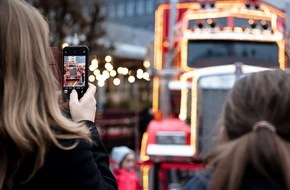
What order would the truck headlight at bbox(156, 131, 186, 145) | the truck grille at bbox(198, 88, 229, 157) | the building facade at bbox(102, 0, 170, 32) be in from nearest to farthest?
the truck grille at bbox(198, 88, 229, 157) → the truck headlight at bbox(156, 131, 186, 145) → the building facade at bbox(102, 0, 170, 32)

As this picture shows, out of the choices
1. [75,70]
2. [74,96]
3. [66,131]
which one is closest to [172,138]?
[75,70]

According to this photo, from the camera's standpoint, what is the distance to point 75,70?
8.46 ft

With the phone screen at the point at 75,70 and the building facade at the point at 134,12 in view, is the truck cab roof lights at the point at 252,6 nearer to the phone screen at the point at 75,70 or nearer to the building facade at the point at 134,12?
the phone screen at the point at 75,70

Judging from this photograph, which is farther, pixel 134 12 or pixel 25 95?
pixel 134 12

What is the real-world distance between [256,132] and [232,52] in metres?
7.87

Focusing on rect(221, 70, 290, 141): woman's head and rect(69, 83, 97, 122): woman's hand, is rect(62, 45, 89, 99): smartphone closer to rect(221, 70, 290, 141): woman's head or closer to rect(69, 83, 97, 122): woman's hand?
rect(69, 83, 97, 122): woman's hand

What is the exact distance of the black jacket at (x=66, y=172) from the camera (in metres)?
1.99

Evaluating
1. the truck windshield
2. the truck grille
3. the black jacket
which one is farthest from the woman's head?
the truck windshield

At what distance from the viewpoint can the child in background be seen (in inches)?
293

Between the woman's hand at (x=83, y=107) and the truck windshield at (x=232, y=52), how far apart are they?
7.09 metres

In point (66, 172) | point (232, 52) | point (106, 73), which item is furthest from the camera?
point (106, 73)

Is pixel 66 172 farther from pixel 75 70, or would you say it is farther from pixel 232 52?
pixel 232 52

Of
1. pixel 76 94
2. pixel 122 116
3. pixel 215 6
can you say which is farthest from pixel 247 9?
pixel 122 116

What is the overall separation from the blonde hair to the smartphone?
38 centimetres
